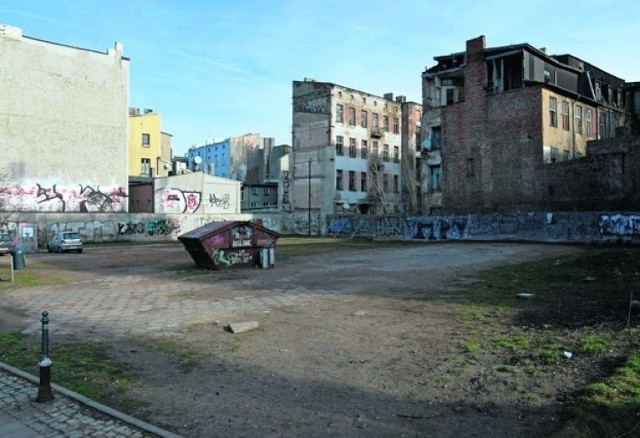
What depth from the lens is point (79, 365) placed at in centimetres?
700

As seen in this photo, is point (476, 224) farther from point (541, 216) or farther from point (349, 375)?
point (349, 375)

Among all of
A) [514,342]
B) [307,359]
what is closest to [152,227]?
[307,359]

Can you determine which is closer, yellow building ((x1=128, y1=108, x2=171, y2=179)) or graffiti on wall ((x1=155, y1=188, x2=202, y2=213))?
graffiti on wall ((x1=155, y1=188, x2=202, y2=213))

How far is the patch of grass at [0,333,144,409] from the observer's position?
19.8 feet

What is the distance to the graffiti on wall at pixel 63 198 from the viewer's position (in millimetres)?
40312

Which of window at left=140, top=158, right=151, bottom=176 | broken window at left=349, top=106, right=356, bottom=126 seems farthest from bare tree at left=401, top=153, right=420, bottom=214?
window at left=140, top=158, right=151, bottom=176

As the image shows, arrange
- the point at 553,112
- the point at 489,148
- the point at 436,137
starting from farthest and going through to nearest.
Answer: the point at 436,137
the point at 489,148
the point at 553,112

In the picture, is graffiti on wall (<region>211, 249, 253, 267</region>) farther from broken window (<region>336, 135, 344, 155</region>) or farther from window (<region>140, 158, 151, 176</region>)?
window (<region>140, 158, 151, 176</region>)

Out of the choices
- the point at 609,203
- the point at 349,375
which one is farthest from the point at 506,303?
the point at 609,203

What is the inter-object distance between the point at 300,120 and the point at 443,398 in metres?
52.4

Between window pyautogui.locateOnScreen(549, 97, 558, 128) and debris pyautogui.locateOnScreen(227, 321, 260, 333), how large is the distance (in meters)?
33.1

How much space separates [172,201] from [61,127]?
37.0 ft

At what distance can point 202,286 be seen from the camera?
14.9m

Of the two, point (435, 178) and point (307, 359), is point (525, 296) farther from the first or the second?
point (435, 178)
